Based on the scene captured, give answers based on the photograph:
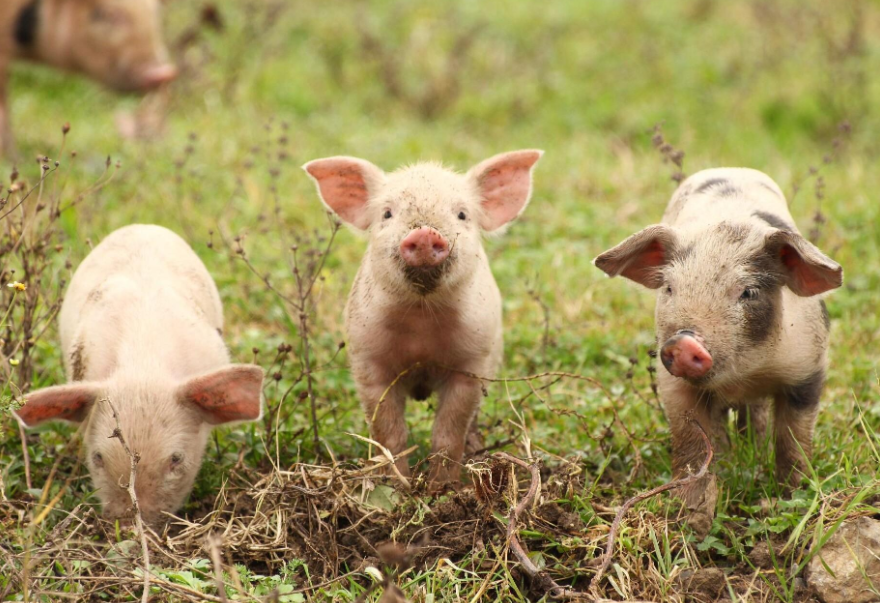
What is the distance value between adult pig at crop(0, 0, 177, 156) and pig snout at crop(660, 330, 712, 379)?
257 inches

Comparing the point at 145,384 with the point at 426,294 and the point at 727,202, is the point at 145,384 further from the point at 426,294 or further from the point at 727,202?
the point at 727,202

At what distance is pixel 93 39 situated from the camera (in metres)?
9.16

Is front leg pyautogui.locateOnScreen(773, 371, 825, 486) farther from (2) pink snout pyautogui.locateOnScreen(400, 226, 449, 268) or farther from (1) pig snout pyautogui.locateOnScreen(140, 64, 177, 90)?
(1) pig snout pyautogui.locateOnScreen(140, 64, 177, 90)

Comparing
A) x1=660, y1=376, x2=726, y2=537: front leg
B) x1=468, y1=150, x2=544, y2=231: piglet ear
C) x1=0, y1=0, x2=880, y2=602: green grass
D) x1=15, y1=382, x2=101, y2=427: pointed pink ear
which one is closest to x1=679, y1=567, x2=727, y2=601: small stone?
x1=0, y1=0, x2=880, y2=602: green grass

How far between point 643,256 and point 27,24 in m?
6.32

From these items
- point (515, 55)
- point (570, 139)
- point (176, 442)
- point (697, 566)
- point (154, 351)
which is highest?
point (515, 55)

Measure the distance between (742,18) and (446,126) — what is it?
4.77m

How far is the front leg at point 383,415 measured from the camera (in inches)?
185

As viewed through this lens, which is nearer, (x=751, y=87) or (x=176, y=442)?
(x=176, y=442)

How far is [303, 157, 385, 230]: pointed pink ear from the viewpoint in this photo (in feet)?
16.0

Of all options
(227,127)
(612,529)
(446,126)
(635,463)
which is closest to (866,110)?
(446,126)

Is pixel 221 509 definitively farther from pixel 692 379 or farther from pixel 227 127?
pixel 227 127

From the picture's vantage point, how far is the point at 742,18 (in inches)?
523

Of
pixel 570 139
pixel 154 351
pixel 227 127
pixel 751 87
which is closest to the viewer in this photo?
pixel 154 351
